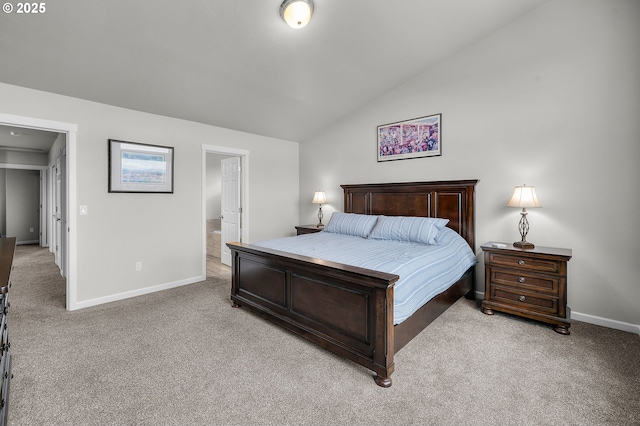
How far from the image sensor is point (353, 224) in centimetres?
394

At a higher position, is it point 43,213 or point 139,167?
point 139,167

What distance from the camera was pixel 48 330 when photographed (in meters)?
2.69

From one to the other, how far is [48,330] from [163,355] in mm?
1320

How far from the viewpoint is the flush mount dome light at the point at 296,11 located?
2.36m

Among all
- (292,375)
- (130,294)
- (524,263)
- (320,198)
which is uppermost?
(320,198)

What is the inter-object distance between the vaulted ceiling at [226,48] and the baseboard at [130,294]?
206 cm

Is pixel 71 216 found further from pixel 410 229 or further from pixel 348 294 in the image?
pixel 410 229

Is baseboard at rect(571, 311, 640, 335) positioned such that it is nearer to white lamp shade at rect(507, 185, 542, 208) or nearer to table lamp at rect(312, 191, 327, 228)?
white lamp shade at rect(507, 185, 542, 208)

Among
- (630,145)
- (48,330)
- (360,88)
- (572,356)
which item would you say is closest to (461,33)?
(360,88)

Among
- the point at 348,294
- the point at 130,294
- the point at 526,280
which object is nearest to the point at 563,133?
the point at 526,280

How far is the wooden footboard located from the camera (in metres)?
1.93

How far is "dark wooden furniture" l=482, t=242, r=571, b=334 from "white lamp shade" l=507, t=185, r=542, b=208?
0.43m

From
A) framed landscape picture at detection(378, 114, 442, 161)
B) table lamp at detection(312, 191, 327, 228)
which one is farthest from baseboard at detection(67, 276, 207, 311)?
framed landscape picture at detection(378, 114, 442, 161)

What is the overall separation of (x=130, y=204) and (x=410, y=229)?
3.34 metres
